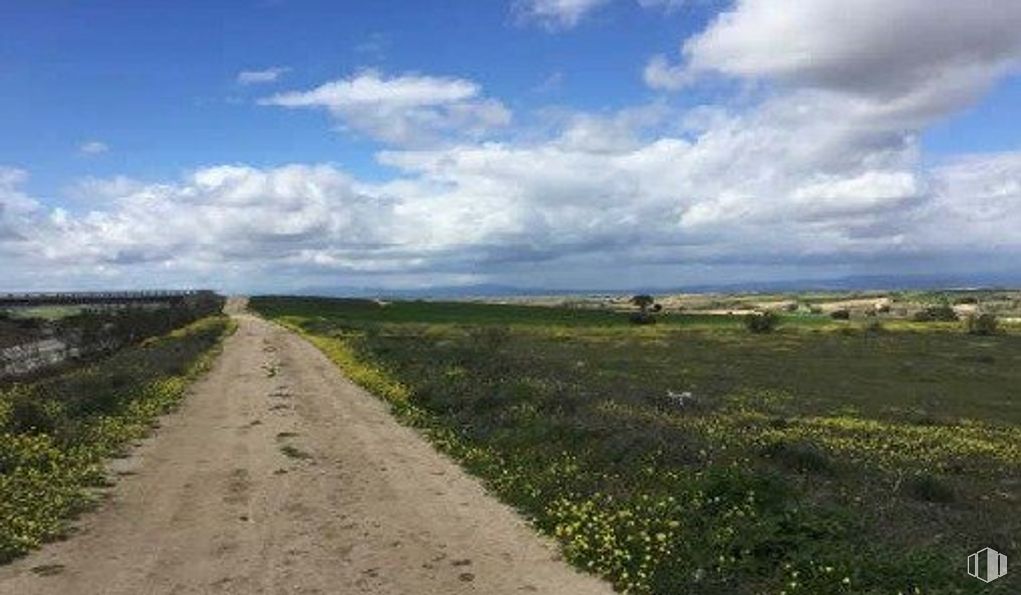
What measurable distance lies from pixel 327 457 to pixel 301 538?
8.01 meters

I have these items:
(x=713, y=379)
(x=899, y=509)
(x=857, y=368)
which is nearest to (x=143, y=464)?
(x=899, y=509)

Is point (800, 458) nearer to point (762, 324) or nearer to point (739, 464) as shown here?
point (739, 464)

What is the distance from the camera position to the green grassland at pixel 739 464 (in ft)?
43.7

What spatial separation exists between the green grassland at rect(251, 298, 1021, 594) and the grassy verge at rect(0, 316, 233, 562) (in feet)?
26.9

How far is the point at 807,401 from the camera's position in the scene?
46062 mm

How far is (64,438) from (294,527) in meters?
11.2

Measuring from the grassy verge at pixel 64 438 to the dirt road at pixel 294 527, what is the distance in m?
0.64

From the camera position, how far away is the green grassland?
13.3 m

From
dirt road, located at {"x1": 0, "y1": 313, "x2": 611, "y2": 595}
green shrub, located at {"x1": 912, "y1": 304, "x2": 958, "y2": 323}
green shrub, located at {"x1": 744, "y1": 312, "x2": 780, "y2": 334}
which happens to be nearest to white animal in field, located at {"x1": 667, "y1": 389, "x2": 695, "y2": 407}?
dirt road, located at {"x1": 0, "y1": 313, "x2": 611, "y2": 595}

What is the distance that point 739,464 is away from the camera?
63.7ft

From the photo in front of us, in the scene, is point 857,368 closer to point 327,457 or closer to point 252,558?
point 327,457

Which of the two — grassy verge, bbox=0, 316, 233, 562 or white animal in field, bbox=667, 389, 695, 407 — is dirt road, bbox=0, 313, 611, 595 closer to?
grassy verge, bbox=0, 316, 233, 562

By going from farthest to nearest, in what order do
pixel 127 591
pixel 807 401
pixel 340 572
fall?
pixel 807 401 < pixel 340 572 < pixel 127 591

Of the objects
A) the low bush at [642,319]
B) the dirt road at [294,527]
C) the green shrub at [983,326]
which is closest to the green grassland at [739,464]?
the dirt road at [294,527]
